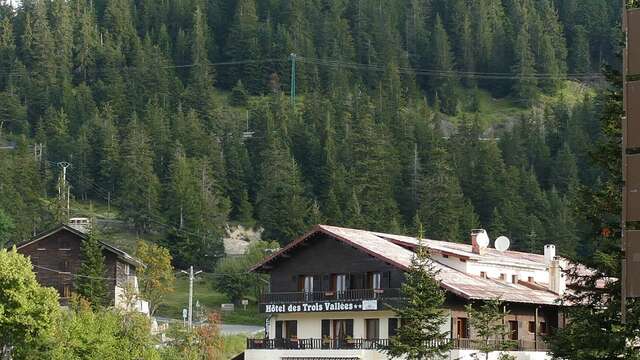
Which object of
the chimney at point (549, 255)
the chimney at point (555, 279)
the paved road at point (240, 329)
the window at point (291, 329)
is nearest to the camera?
the chimney at point (555, 279)

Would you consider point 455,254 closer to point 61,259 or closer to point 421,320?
point 421,320

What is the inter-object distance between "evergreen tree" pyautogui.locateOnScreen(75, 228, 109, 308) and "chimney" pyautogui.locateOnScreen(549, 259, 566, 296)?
35935mm

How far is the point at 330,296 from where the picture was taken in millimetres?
70562

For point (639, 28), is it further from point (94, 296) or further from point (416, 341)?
point (94, 296)

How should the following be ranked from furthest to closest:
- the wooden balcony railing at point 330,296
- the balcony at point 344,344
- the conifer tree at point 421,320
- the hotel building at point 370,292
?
the wooden balcony railing at point 330,296 < the hotel building at point 370,292 < the balcony at point 344,344 < the conifer tree at point 421,320

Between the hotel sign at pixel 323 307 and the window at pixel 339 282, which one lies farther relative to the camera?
the window at pixel 339 282

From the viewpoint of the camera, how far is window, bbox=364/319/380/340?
68.7 meters

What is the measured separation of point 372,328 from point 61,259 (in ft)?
127

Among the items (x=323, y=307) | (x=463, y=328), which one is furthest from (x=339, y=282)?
(x=463, y=328)

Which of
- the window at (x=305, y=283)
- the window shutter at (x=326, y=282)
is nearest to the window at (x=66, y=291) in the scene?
the window at (x=305, y=283)

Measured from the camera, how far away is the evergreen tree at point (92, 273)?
314 feet

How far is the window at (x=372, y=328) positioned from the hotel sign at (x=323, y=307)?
3.95 feet

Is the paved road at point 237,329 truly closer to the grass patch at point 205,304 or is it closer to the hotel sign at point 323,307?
the grass patch at point 205,304

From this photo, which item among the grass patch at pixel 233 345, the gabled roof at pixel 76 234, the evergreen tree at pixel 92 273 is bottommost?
the grass patch at pixel 233 345
